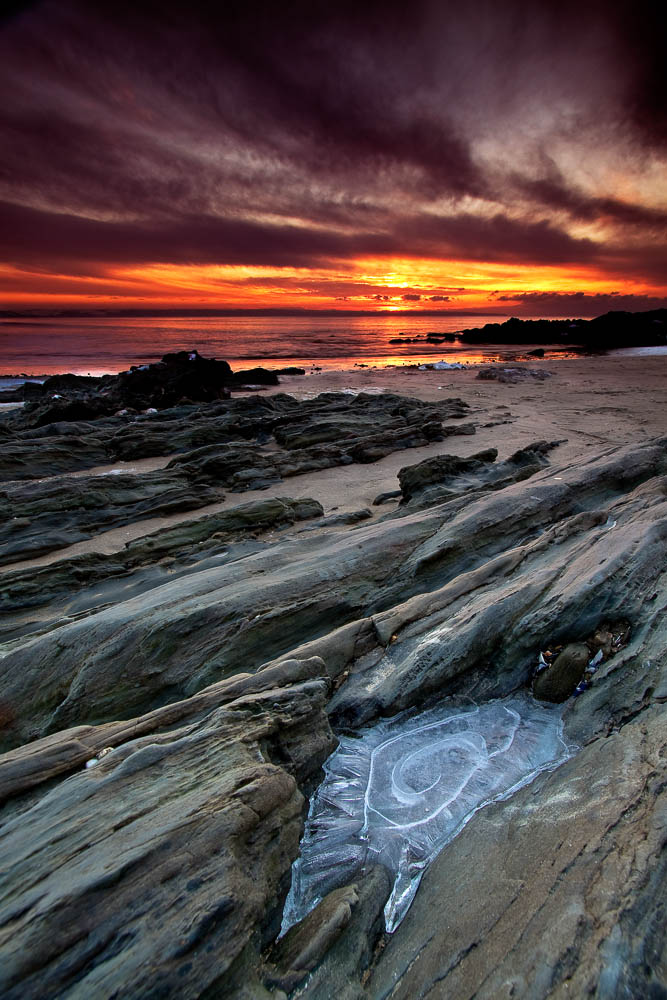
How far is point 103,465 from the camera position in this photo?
12.6m

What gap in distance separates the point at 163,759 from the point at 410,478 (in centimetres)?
687

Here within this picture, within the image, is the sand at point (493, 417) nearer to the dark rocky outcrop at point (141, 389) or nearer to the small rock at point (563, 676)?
the dark rocky outcrop at point (141, 389)

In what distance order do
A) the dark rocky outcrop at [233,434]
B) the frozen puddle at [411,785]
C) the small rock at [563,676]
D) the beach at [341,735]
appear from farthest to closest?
the dark rocky outcrop at [233,434] < the small rock at [563,676] < the frozen puddle at [411,785] < the beach at [341,735]

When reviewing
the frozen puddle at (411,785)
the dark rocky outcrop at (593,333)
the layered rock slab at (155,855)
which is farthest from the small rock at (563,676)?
the dark rocky outcrop at (593,333)

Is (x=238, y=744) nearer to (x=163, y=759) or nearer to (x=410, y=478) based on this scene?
(x=163, y=759)

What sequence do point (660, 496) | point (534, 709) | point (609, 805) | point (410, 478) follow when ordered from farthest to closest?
point (410, 478) → point (660, 496) → point (534, 709) → point (609, 805)

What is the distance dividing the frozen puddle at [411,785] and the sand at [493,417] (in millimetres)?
5108

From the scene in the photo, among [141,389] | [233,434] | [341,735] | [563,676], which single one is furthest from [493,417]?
[141,389]

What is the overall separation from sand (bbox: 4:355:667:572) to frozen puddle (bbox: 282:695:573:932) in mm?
5108

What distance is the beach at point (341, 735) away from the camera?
6.95 feet

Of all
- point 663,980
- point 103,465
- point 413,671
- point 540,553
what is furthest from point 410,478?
point 103,465

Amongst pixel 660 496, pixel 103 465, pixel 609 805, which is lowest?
pixel 103 465

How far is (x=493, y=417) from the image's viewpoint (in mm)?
16609

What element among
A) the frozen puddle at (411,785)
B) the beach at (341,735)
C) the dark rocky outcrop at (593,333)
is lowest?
the frozen puddle at (411,785)
